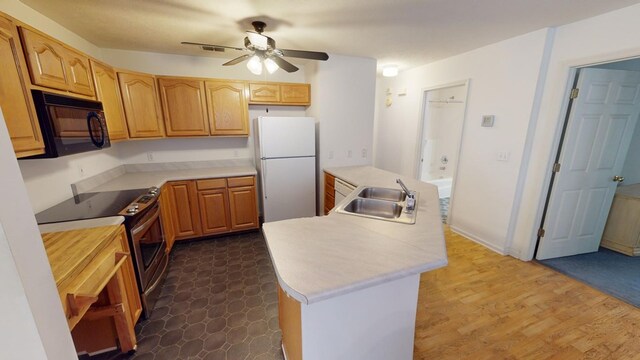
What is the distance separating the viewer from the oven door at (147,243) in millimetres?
1809

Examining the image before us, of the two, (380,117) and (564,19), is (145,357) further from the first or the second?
(380,117)

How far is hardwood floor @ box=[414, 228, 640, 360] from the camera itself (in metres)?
1.61

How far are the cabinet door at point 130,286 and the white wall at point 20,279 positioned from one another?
3.38ft

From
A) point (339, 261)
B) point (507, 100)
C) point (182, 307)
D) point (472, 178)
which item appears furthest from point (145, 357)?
point (507, 100)

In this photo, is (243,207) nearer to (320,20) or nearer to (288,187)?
(288,187)

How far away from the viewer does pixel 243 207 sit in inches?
127

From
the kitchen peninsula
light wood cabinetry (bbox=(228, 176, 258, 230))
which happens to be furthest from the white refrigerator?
the kitchen peninsula

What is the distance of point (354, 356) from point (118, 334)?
5.09 feet

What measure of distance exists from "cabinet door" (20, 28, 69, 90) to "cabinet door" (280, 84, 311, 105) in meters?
2.18

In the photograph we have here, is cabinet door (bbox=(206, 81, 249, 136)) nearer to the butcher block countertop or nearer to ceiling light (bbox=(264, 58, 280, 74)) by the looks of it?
ceiling light (bbox=(264, 58, 280, 74))

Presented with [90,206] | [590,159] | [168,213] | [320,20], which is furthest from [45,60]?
[590,159]

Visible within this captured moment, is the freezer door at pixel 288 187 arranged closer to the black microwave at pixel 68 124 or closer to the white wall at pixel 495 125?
the black microwave at pixel 68 124

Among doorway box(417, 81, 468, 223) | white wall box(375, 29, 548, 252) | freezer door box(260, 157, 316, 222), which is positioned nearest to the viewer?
white wall box(375, 29, 548, 252)

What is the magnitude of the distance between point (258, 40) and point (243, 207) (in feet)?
6.85
